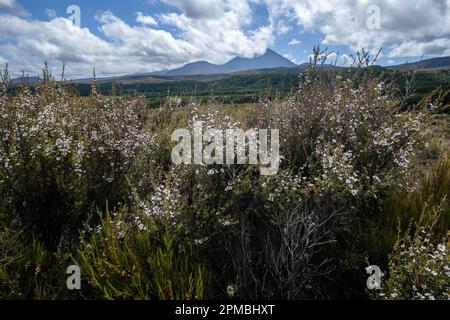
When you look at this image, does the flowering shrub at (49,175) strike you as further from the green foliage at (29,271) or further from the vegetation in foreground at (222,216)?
the green foliage at (29,271)

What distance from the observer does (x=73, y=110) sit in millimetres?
5141

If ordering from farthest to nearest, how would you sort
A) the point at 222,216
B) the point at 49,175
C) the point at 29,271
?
the point at 49,175
the point at 222,216
the point at 29,271

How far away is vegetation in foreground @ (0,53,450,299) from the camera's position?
2.71 m

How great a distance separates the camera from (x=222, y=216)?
323cm

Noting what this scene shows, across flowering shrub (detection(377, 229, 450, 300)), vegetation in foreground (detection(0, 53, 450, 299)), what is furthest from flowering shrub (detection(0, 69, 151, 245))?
flowering shrub (detection(377, 229, 450, 300))

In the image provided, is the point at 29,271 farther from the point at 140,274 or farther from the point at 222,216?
the point at 222,216

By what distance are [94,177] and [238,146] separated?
206 centimetres

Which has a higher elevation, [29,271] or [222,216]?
[222,216]

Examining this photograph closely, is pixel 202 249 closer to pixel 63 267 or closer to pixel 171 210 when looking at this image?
pixel 171 210

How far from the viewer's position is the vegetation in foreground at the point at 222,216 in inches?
107

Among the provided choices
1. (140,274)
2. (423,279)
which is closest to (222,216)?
(140,274)

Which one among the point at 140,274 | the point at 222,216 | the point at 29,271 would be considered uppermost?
the point at 222,216

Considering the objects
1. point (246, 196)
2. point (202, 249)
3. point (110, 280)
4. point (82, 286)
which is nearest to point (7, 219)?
point (82, 286)

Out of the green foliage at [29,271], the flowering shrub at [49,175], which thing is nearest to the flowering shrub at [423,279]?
the green foliage at [29,271]
